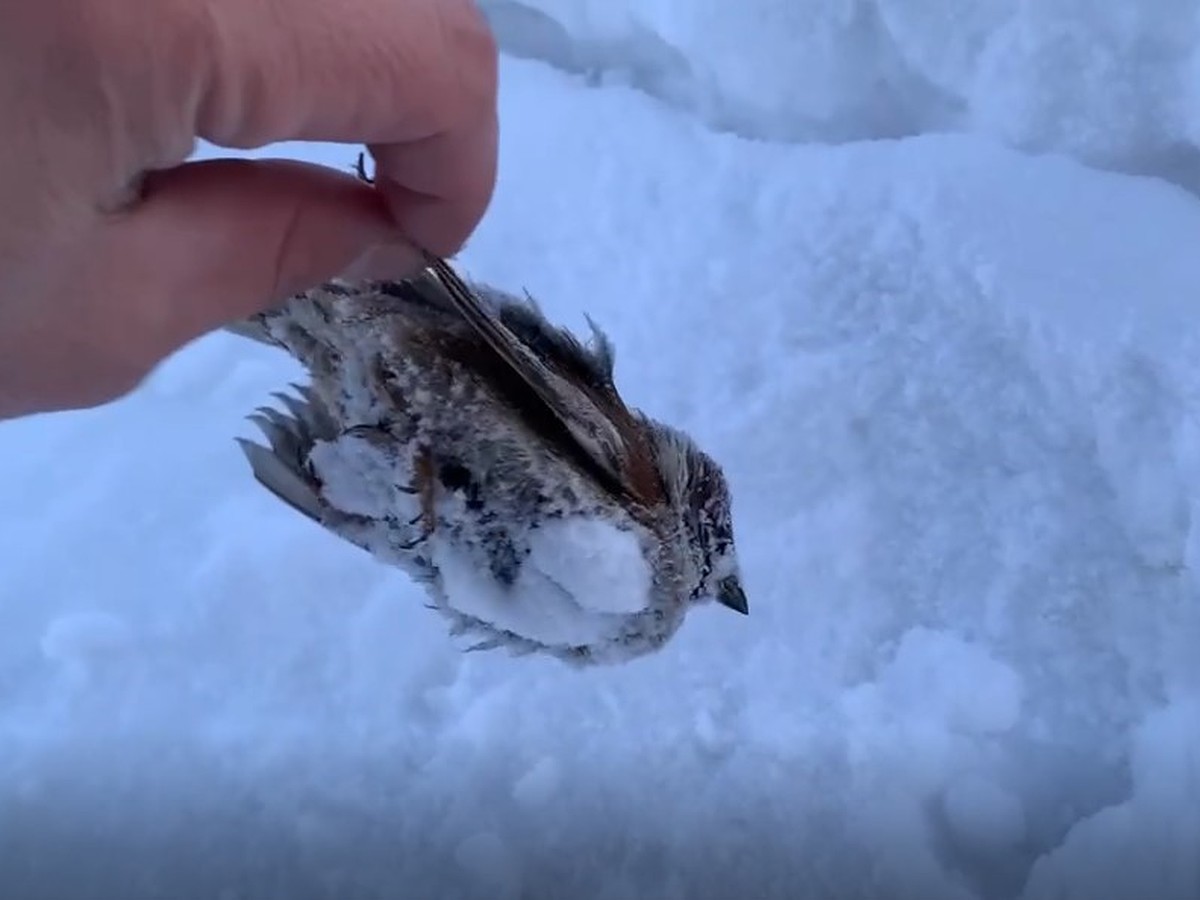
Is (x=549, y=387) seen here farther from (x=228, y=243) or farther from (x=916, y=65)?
(x=916, y=65)

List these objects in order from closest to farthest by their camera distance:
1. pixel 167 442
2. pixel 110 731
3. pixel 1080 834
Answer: pixel 1080 834 → pixel 110 731 → pixel 167 442

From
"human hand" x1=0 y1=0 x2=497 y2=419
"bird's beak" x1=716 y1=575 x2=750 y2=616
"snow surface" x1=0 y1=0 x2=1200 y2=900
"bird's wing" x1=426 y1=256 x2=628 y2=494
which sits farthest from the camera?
"snow surface" x1=0 y1=0 x2=1200 y2=900

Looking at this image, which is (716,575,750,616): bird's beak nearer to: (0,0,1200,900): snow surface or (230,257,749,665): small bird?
(230,257,749,665): small bird

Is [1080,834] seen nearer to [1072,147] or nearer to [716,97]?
[1072,147]

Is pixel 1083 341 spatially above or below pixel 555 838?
above

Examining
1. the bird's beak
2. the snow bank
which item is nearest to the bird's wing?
the bird's beak

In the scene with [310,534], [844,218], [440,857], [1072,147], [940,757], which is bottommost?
[440,857]

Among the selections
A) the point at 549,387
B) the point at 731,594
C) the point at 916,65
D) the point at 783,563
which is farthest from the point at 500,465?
the point at 916,65

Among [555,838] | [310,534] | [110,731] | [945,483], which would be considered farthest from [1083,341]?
[110,731]
